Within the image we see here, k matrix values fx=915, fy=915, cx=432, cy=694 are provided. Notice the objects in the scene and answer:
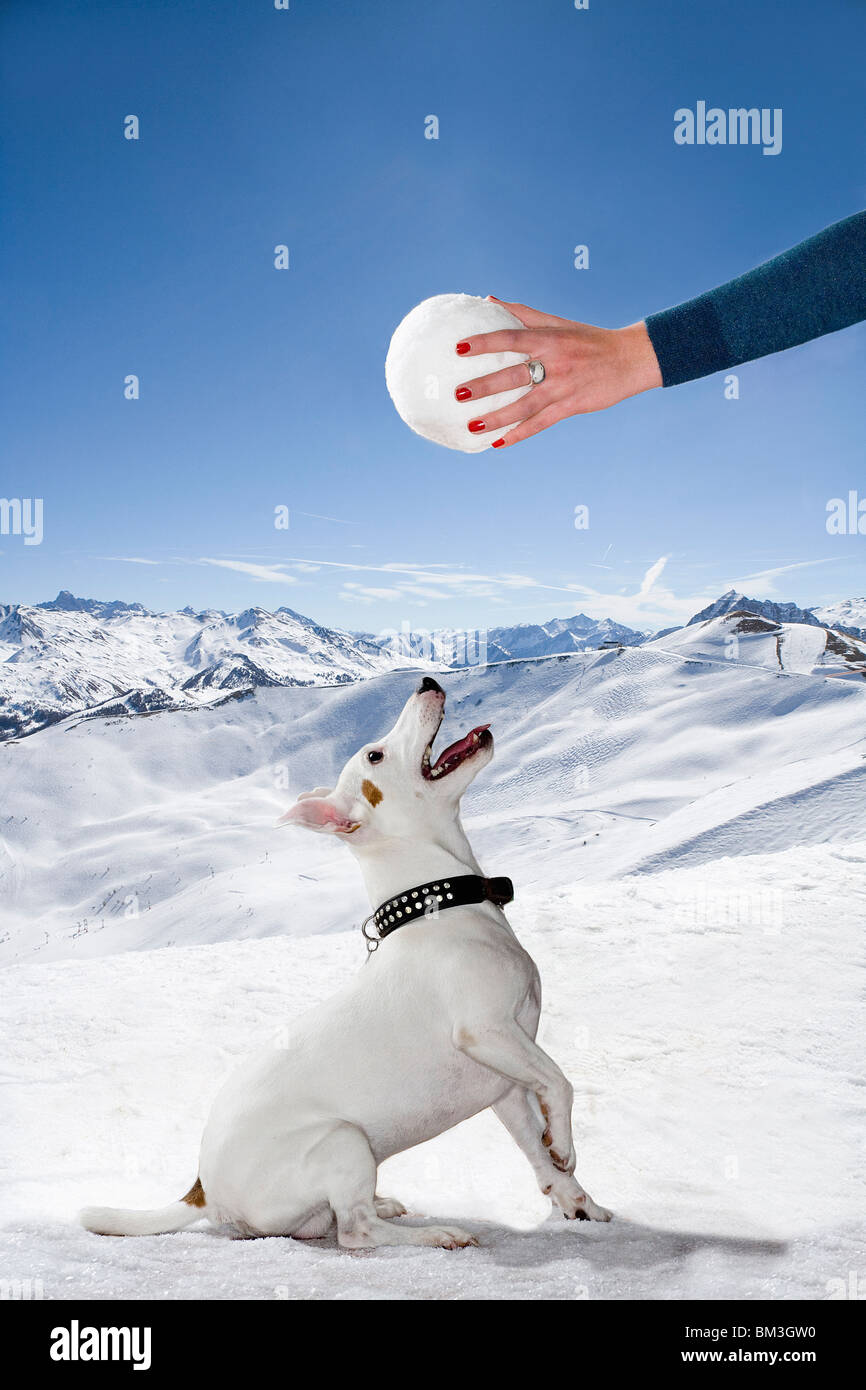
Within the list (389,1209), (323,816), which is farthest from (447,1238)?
(323,816)

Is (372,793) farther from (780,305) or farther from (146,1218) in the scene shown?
(780,305)

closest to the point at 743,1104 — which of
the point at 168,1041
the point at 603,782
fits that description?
the point at 168,1041

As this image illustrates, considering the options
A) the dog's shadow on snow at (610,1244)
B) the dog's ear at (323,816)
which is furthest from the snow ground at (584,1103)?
the dog's ear at (323,816)

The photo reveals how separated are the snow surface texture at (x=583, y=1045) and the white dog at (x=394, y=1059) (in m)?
0.09

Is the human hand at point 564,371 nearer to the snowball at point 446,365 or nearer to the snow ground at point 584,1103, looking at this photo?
the snowball at point 446,365

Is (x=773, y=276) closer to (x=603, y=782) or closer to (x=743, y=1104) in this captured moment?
(x=743, y=1104)

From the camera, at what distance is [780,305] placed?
1585 mm

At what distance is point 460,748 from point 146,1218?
4.07 ft

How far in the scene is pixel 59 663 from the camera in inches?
978

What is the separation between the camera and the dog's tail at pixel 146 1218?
1.96 meters

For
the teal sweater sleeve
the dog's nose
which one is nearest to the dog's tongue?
the dog's nose

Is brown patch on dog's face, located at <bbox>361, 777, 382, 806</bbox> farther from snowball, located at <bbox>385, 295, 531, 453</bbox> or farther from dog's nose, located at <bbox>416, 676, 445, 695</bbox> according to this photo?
snowball, located at <bbox>385, 295, 531, 453</bbox>
